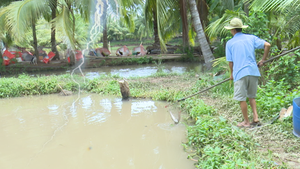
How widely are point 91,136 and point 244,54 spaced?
2866mm

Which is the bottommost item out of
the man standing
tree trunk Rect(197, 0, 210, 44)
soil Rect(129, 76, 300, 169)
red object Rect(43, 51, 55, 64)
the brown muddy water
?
the brown muddy water

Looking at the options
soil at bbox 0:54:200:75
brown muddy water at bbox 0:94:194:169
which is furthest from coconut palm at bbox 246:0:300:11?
soil at bbox 0:54:200:75

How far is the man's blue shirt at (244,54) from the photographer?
3693 mm

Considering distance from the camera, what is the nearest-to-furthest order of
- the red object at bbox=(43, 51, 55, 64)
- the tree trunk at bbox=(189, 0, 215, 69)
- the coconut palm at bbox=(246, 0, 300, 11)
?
1. the coconut palm at bbox=(246, 0, 300, 11)
2. the tree trunk at bbox=(189, 0, 215, 69)
3. the red object at bbox=(43, 51, 55, 64)

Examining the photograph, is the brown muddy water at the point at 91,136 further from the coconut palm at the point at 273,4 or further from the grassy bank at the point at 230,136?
the coconut palm at the point at 273,4

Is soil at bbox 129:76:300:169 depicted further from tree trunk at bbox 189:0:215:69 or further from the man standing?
tree trunk at bbox 189:0:215:69

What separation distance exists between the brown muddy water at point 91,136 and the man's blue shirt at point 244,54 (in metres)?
1.43

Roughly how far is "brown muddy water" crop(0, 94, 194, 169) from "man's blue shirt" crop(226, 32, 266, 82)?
1.43 metres

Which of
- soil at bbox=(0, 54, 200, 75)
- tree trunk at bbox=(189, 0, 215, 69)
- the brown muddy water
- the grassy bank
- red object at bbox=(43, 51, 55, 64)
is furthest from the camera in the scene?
red object at bbox=(43, 51, 55, 64)

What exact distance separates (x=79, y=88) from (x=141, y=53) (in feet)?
30.8

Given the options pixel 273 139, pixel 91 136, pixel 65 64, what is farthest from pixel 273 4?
pixel 65 64

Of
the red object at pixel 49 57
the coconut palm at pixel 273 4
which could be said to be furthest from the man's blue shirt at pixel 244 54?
the red object at pixel 49 57

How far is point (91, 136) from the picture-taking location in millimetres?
4609

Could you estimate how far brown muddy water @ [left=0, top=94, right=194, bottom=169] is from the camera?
3679mm
